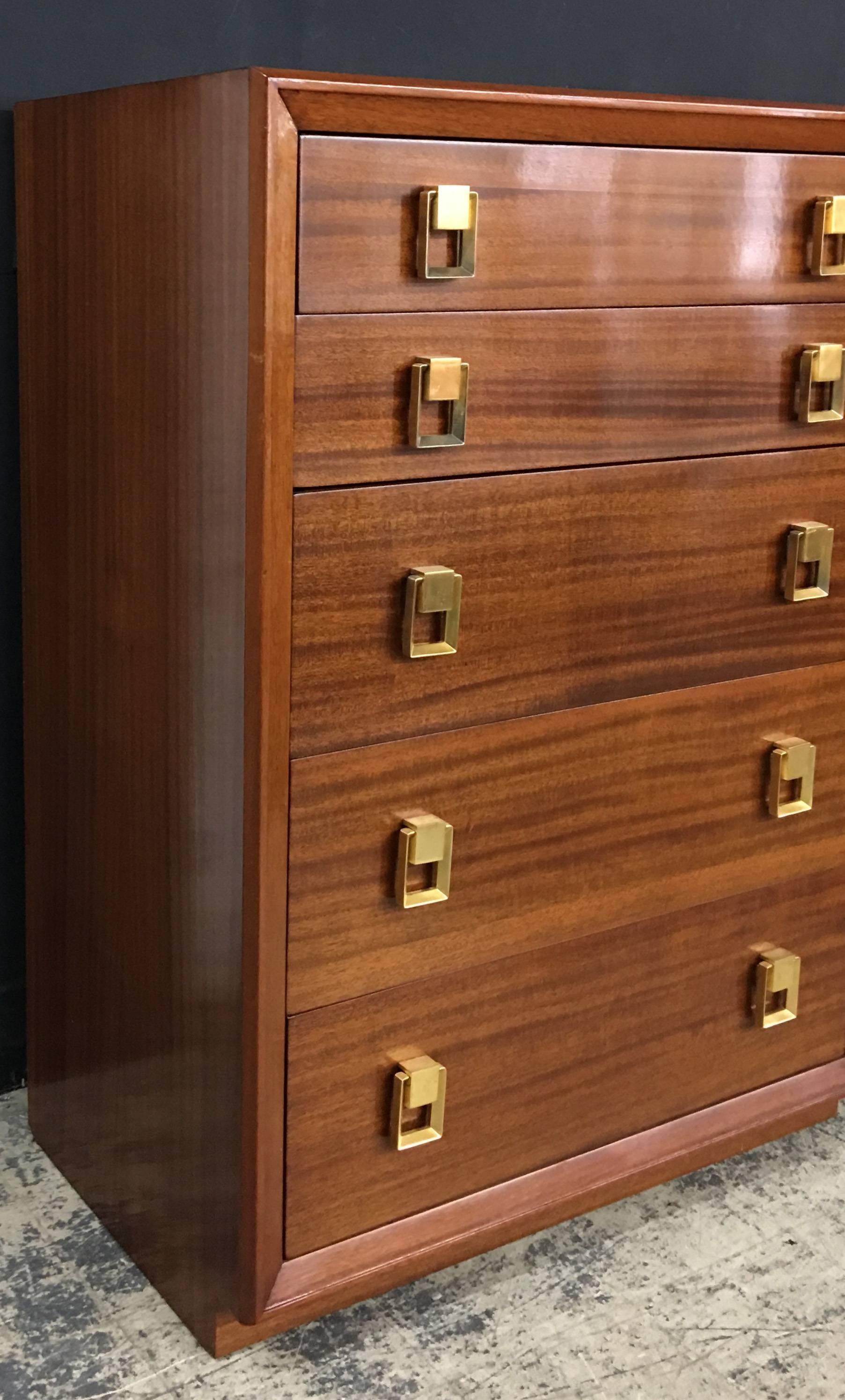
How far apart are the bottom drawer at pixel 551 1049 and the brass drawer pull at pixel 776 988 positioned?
0.01m

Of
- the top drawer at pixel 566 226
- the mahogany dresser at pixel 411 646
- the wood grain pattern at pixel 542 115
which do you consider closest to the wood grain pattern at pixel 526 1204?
the mahogany dresser at pixel 411 646

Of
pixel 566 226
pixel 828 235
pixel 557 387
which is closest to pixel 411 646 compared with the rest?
pixel 557 387

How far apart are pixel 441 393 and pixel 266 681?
291 mm

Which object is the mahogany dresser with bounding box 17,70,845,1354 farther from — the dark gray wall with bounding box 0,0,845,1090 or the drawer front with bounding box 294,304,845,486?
the dark gray wall with bounding box 0,0,845,1090

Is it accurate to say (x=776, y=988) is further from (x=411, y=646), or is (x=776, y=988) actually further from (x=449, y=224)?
(x=449, y=224)

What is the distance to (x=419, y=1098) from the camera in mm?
1557

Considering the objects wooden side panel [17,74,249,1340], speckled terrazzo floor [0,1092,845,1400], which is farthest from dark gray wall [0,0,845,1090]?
speckled terrazzo floor [0,1092,845,1400]

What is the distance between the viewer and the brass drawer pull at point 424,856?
1472 mm

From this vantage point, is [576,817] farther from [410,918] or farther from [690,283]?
[690,283]

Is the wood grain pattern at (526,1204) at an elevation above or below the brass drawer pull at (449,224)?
below

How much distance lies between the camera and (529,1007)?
1.65 meters

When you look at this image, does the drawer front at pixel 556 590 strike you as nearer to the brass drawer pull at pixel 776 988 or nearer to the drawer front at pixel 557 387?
the drawer front at pixel 557 387

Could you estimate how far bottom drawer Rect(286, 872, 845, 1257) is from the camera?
1.53 m

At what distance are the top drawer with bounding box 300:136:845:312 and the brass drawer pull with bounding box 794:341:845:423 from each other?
0.19ft
